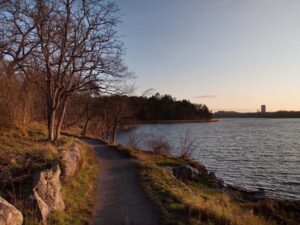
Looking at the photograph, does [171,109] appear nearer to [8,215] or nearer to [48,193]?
[48,193]

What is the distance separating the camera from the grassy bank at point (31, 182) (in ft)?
27.9

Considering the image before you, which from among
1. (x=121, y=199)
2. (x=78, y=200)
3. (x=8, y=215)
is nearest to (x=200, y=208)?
(x=121, y=199)

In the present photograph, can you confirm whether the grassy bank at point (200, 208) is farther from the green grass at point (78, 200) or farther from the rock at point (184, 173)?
the green grass at point (78, 200)

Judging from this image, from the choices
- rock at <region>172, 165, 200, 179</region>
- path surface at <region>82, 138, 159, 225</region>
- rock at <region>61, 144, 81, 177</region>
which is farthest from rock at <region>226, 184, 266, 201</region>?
rock at <region>61, 144, 81, 177</region>

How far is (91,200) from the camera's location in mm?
11125

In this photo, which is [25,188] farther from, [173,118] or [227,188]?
[173,118]

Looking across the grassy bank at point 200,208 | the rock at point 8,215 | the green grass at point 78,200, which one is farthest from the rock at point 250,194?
the rock at point 8,215

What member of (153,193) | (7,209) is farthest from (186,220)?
(7,209)

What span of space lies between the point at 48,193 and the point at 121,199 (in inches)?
115

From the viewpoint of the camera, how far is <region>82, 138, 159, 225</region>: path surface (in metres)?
9.39

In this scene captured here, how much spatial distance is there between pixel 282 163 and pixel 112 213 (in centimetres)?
2612

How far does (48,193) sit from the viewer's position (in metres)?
9.25

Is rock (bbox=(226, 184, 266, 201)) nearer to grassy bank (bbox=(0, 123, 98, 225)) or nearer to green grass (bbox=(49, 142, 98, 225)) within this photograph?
grassy bank (bbox=(0, 123, 98, 225))

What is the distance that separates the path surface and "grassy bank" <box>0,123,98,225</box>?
37 cm
